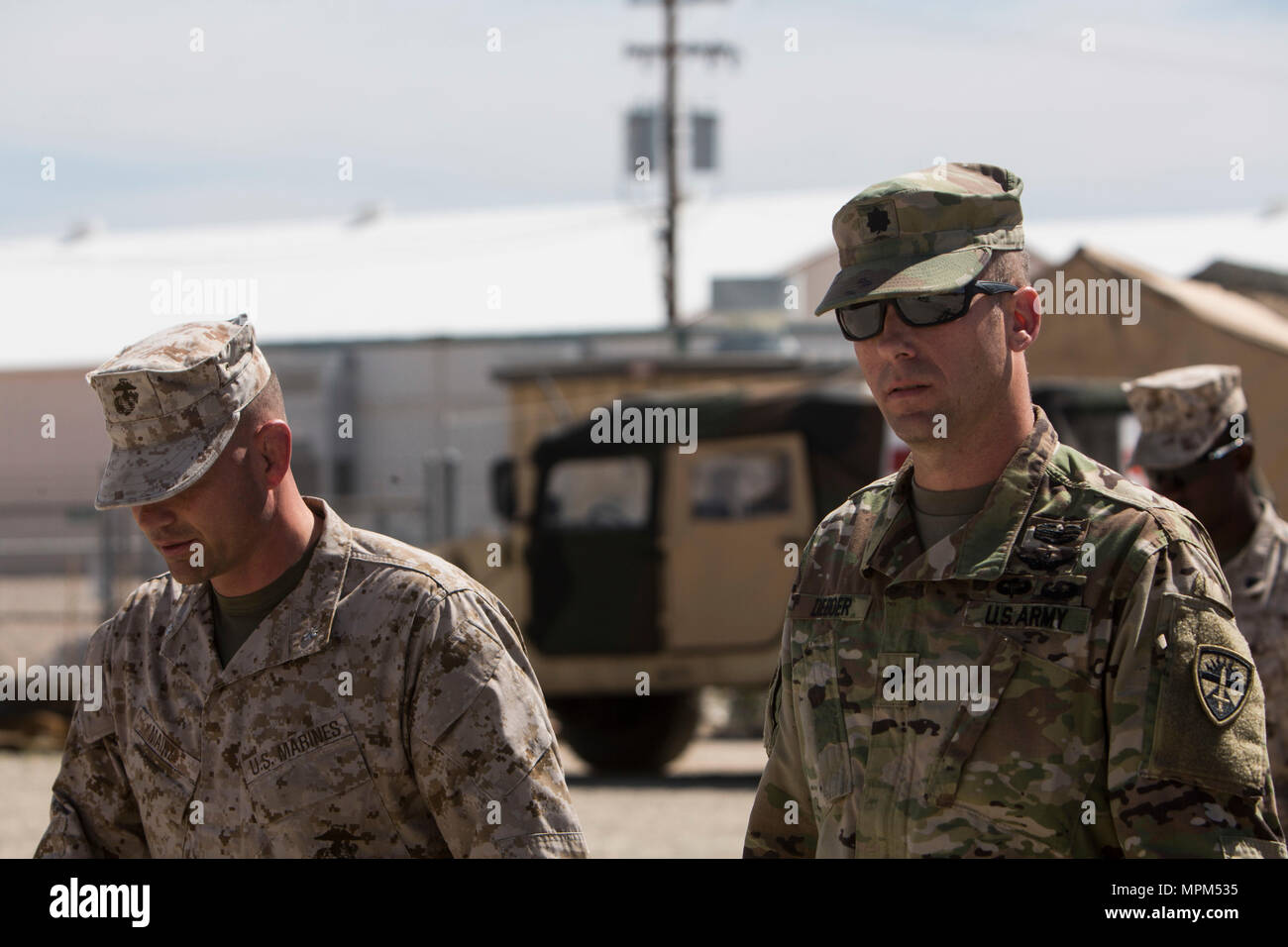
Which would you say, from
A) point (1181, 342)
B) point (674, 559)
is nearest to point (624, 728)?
point (674, 559)

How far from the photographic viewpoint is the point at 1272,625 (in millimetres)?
4527

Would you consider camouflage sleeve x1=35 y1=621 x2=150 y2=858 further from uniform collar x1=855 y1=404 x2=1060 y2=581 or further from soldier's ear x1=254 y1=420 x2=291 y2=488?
uniform collar x1=855 y1=404 x2=1060 y2=581

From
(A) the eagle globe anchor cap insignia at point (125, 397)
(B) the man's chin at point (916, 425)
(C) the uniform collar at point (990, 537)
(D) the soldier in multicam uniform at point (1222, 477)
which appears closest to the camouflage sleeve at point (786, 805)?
(C) the uniform collar at point (990, 537)

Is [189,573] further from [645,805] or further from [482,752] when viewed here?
[645,805]

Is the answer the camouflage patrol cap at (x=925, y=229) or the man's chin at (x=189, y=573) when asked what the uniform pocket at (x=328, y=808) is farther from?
the camouflage patrol cap at (x=925, y=229)

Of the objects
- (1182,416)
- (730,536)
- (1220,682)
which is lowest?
(730,536)

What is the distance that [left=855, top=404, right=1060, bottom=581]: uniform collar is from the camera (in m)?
2.76

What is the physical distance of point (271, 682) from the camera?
3133mm

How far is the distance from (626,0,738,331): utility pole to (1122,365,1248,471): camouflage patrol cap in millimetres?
20145

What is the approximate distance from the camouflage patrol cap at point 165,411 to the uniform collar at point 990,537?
1212mm

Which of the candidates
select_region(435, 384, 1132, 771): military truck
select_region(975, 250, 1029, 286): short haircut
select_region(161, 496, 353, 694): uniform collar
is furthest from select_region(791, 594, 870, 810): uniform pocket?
select_region(435, 384, 1132, 771): military truck

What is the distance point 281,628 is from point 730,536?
29.8ft

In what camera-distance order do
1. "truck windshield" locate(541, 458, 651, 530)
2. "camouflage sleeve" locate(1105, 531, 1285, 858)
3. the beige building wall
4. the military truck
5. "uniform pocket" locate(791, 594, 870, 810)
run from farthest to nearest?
"truck windshield" locate(541, 458, 651, 530), the military truck, the beige building wall, "uniform pocket" locate(791, 594, 870, 810), "camouflage sleeve" locate(1105, 531, 1285, 858)
